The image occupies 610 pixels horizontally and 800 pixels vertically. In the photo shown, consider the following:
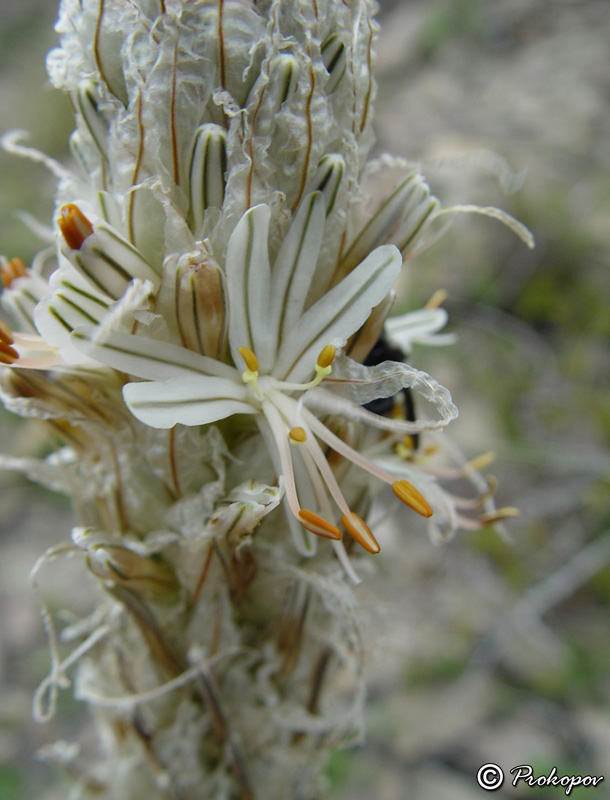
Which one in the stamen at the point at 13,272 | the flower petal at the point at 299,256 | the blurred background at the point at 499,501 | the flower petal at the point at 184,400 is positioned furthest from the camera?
the blurred background at the point at 499,501

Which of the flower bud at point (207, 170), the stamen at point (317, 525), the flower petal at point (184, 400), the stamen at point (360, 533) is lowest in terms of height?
the stamen at point (360, 533)

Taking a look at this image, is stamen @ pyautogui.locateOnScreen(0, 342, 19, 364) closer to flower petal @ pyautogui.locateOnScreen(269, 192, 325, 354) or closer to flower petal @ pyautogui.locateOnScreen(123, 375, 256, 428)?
flower petal @ pyautogui.locateOnScreen(123, 375, 256, 428)

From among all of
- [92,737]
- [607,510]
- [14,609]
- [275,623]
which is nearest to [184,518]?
[275,623]

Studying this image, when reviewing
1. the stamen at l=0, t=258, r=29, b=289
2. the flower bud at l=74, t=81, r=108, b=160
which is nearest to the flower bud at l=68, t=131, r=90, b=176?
the flower bud at l=74, t=81, r=108, b=160

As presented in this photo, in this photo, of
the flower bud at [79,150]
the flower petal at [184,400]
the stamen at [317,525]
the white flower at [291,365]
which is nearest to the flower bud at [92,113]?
the flower bud at [79,150]

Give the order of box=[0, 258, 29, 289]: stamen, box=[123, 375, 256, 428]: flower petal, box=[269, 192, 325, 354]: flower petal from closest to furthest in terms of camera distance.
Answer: box=[123, 375, 256, 428]: flower petal → box=[269, 192, 325, 354]: flower petal → box=[0, 258, 29, 289]: stamen

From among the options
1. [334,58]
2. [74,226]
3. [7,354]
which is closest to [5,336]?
[7,354]

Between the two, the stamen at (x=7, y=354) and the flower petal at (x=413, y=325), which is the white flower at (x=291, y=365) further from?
the flower petal at (x=413, y=325)

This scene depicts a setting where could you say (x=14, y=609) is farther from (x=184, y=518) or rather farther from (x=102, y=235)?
(x=102, y=235)
